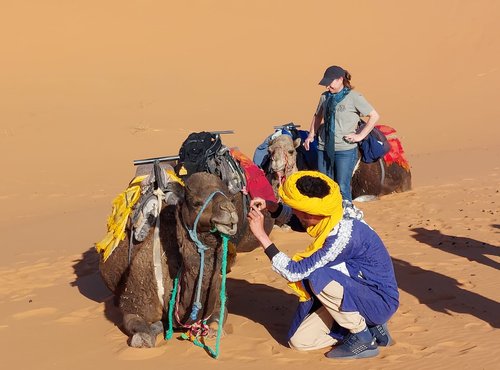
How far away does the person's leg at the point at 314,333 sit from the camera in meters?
5.74

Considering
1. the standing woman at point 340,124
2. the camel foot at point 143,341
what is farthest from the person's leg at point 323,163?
the camel foot at point 143,341

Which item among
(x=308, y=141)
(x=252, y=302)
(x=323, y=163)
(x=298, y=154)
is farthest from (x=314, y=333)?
(x=298, y=154)

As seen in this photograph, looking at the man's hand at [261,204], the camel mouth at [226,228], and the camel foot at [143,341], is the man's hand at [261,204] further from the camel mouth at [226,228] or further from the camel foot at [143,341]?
the camel foot at [143,341]

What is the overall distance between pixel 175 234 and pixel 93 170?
10.3 metres

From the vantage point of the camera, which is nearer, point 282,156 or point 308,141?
point 308,141

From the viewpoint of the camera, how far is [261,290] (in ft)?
24.4

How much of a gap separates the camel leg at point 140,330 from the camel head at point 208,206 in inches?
41.3

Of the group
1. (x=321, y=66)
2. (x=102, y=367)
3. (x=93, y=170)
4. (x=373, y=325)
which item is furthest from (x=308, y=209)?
(x=321, y=66)

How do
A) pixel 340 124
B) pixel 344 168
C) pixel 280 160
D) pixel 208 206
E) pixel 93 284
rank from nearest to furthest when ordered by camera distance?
pixel 208 206
pixel 93 284
pixel 340 124
pixel 344 168
pixel 280 160

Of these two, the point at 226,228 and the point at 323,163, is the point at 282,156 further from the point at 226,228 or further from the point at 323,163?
the point at 226,228

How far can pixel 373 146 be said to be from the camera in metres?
10.9

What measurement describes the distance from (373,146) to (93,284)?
4573mm

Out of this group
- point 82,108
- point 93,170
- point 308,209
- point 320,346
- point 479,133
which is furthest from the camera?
point 82,108

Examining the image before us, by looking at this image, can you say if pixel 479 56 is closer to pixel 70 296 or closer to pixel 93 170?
pixel 93 170
